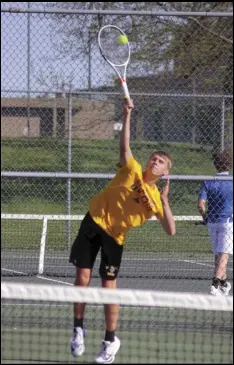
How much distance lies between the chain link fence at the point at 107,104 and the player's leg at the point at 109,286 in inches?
109

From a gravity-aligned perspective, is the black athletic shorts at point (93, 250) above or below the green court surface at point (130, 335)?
above

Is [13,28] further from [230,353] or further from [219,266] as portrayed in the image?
[230,353]

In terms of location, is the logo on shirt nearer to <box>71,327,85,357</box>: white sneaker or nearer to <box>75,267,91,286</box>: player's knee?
<box>75,267,91,286</box>: player's knee

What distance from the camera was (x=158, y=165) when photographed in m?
6.77

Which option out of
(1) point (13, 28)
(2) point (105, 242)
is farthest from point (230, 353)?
(1) point (13, 28)

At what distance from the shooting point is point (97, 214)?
6762 mm

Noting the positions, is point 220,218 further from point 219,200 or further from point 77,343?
point 77,343

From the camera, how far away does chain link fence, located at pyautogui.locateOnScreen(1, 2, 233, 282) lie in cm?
995

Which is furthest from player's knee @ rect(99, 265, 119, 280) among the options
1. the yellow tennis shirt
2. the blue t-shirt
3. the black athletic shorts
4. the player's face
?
the blue t-shirt

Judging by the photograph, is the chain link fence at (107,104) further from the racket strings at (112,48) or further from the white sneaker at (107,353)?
the white sneaker at (107,353)

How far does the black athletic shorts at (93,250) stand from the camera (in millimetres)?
6723

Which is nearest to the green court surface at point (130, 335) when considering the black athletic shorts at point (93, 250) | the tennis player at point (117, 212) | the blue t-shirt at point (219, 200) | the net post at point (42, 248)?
the tennis player at point (117, 212)

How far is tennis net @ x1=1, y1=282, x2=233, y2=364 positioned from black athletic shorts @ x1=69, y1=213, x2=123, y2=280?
0.94 feet

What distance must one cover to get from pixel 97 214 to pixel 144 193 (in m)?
0.33
